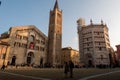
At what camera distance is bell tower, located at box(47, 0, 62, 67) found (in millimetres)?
53403

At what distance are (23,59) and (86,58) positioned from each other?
29.3m

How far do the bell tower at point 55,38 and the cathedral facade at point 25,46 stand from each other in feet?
9.22

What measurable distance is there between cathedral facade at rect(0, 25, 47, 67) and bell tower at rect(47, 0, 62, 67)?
281 centimetres

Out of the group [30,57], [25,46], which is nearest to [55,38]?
[30,57]

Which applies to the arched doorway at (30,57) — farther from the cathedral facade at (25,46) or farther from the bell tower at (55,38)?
the bell tower at (55,38)

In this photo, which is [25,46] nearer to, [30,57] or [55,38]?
[30,57]

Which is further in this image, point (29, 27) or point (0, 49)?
point (29, 27)

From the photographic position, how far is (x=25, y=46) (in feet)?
158

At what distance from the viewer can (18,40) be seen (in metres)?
46.3

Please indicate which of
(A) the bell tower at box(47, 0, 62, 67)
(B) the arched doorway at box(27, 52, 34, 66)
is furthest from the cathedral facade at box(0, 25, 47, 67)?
(A) the bell tower at box(47, 0, 62, 67)

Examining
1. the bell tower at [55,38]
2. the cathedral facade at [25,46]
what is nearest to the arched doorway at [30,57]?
the cathedral facade at [25,46]

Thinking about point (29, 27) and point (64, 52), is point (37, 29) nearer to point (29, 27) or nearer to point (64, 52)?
point (29, 27)

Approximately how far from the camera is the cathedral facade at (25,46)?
43691 mm

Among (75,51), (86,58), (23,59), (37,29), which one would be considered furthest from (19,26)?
(75,51)
